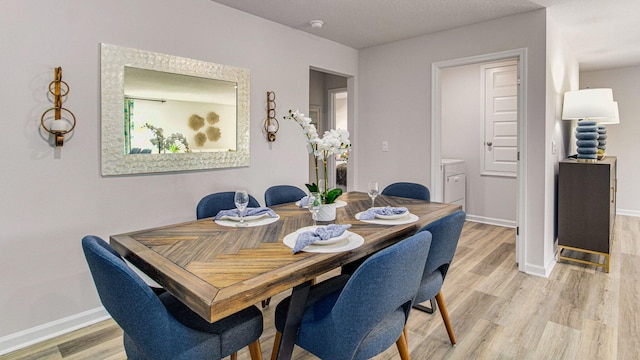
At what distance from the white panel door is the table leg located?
4.35 metres

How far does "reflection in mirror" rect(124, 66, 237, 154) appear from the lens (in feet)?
8.25

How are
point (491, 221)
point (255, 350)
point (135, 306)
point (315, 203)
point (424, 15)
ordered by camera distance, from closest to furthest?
point (135, 306), point (255, 350), point (315, 203), point (424, 15), point (491, 221)

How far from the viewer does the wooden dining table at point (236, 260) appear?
1.11m

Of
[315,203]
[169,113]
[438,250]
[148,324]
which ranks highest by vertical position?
[169,113]

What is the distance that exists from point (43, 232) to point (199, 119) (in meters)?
1.29

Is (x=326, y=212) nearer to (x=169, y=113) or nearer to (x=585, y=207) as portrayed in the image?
(x=169, y=113)

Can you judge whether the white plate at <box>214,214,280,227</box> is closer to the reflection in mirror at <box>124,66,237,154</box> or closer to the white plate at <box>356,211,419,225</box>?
the white plate at <box>356,211,419,225</box>

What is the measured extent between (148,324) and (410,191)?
2200 mm

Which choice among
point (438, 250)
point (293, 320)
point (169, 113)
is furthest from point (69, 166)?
point (438, 250)

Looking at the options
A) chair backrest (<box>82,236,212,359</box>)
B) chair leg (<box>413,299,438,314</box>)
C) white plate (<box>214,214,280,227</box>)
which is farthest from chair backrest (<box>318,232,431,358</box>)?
chair leg (<box>413,299,438,314</box>)

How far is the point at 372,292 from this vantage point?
1187 mm

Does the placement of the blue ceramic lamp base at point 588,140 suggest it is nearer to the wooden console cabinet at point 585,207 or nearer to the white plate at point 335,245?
the wooden console cabinet at point 585,207

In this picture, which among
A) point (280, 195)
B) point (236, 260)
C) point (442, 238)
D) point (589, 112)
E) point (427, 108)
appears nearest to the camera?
point (236, 260)

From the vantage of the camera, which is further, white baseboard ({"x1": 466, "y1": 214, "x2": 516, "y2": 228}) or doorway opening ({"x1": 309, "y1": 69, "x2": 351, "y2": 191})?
doorway opening ({"x1": 309, "y1": 69, "x2": 351, "y2": 191})
